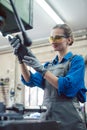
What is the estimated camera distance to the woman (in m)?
1.40

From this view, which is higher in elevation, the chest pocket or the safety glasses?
the safety glasses

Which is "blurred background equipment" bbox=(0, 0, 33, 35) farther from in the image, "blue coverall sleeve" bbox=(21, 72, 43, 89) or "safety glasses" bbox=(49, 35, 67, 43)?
"blue coverall sleeve" bbox=(21, 72, 43, 89)

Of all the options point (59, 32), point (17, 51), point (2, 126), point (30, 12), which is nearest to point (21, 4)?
point (30, 12)

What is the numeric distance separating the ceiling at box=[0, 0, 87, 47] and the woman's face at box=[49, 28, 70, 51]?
8.75 ft

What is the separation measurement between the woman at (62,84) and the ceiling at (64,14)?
2729mm

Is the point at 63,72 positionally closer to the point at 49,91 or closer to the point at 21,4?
the point at 49,91

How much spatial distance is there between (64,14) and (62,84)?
337cm

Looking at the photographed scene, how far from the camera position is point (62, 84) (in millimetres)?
1393

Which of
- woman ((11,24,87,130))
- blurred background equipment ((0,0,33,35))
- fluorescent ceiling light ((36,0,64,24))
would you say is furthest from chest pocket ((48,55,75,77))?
fluorescent ceiling light ((36,0,64,24))

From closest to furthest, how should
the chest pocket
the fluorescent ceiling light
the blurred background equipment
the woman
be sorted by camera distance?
the blurred background equipment < the woman < the chest pocket < the fluorescent ceiling light

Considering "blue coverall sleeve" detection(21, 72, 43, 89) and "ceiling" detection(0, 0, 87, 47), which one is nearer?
"blue coverall sleeve" detection(21, 72, 43, 89)

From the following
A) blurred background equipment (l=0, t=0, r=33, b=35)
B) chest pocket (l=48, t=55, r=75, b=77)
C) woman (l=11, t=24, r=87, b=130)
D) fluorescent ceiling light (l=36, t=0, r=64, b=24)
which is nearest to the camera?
blurred background equipment (l=0, t=0, r=33, b=35)

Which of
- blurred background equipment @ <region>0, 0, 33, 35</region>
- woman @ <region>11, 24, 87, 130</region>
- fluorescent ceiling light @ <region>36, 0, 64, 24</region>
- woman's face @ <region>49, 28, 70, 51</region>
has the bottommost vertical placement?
woman @ <region>11, 24, 87, 130</region>

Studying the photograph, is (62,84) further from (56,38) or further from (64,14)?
(64,14)
